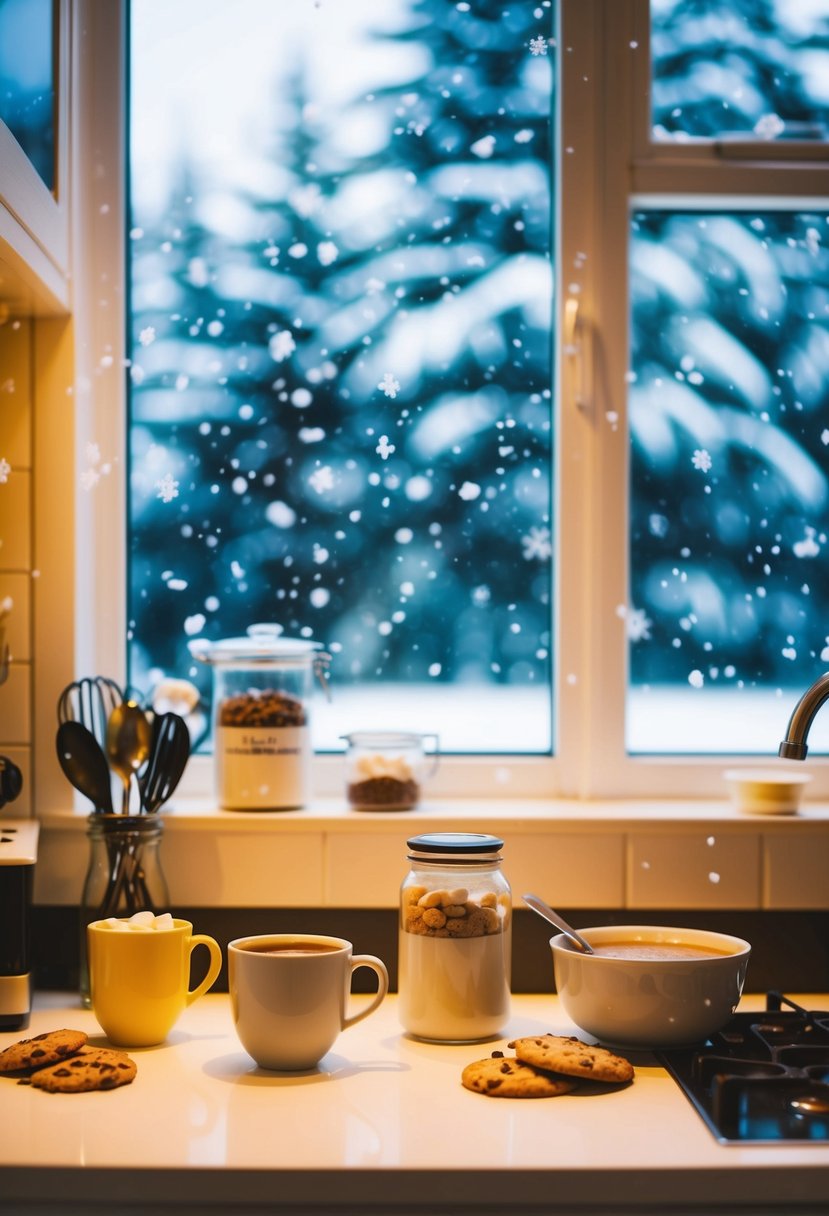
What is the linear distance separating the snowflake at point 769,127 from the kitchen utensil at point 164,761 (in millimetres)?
1155

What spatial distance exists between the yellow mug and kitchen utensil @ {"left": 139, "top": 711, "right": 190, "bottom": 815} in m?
0.24

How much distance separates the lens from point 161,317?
172 centimetres

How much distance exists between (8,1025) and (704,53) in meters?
1.57

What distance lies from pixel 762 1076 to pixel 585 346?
984 mm

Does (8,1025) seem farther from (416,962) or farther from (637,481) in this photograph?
(637,481)

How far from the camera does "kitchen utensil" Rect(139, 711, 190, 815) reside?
1474mm

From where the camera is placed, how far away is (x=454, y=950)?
1.28m

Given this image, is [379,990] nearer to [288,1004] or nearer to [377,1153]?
[288,1004]

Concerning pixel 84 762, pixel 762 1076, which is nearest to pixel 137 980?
pixel 84 762

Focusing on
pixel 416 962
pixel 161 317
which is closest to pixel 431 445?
pixel 161 317

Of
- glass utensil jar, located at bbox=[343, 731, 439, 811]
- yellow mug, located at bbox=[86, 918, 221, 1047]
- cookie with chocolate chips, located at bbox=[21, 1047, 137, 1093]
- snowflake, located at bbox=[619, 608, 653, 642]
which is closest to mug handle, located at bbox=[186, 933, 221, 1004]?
yellow mug, located at bbox=[86, 918, 221, 1047]

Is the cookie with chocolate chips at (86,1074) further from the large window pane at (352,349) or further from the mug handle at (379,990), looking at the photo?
the large window pane at (352,349)

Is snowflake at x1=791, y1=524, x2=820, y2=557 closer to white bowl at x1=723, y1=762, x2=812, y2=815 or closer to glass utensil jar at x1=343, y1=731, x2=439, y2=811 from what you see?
white bowl at x1=723, y1=762, x2=812, y2=815

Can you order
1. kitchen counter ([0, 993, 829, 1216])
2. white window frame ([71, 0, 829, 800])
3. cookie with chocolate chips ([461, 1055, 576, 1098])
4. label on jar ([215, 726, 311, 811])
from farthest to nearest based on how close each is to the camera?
1. white window frame ([71, 0, 829, 800])
2. label on jar ([215, 726, 311, 811])
3. cookie with chocolate chips ([461, 1055, 576, 1098])
4. kitchen counter ([0, 993, 829, 1216])
